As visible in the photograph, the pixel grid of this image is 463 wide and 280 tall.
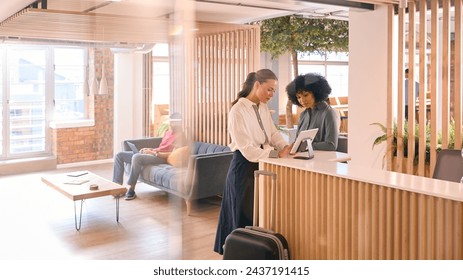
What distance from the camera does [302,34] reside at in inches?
301

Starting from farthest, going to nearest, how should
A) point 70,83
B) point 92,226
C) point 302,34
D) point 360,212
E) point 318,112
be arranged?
point 302,34 → point 318,112 → point 70,83 → point 92,226 → point 360,212

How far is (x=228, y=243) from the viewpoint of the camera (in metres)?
2.86

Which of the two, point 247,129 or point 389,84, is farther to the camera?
point 389,84

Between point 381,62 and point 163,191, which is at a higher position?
point 381,62

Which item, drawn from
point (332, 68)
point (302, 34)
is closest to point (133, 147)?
point (302, 34)

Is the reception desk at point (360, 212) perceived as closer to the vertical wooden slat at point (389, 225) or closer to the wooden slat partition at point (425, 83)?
the vertical wooden slat at point (389, 225)

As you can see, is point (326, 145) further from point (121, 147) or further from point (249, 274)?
point (249, 274)

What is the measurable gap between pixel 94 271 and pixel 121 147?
128 cm

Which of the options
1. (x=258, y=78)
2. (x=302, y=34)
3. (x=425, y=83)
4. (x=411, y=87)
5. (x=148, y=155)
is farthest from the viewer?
(x=302, y=34)

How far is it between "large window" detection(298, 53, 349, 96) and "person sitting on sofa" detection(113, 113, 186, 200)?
9.19m

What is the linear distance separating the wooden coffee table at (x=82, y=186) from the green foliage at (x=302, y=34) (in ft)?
15.3

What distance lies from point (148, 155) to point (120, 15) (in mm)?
985

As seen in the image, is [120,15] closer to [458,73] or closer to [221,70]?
[458,73]

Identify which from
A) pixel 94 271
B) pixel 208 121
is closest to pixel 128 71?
pixel 94 271
